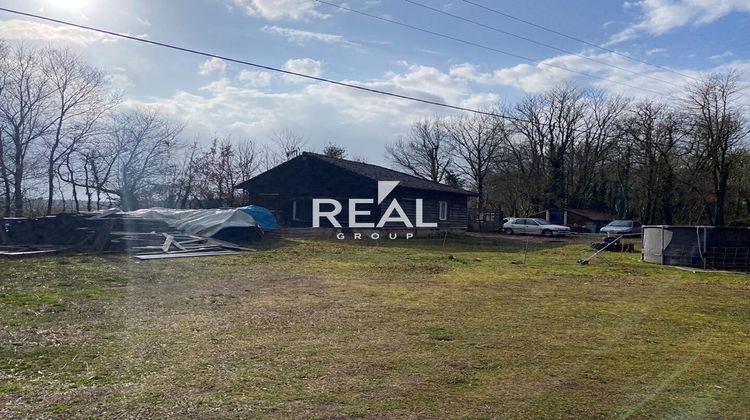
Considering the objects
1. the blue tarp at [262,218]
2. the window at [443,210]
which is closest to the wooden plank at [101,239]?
the blue tarp at [262,218]

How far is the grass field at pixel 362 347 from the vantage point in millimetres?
4398

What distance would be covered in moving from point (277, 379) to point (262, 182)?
29.5 m

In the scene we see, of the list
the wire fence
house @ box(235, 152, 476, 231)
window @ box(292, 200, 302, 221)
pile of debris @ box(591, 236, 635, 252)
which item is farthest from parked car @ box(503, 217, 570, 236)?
the wire fence

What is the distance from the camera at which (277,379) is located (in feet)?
16.3

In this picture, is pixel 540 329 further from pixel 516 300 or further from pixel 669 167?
pixel 669 167

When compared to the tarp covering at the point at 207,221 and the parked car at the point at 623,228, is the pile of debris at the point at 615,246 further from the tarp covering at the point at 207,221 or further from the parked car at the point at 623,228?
the tarp covering at the point at 207,221

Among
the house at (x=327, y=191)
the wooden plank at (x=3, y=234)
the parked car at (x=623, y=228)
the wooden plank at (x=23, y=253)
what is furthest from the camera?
the parked car at (x=623, y=228)

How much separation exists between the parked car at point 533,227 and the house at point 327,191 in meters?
7.58

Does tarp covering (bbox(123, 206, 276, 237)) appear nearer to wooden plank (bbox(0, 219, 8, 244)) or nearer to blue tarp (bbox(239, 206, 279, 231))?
blue tarp (bbox(239, 206, 279, 231))

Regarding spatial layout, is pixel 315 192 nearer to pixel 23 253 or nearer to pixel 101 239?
pixel 101 239

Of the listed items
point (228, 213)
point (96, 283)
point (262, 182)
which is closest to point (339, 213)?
point (262, 182)

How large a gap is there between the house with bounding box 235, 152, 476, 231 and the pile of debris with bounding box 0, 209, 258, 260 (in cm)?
1022

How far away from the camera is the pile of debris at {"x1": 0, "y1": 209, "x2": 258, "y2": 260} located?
1784cm

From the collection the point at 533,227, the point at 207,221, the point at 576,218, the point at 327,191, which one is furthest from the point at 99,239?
the point at 576,218
